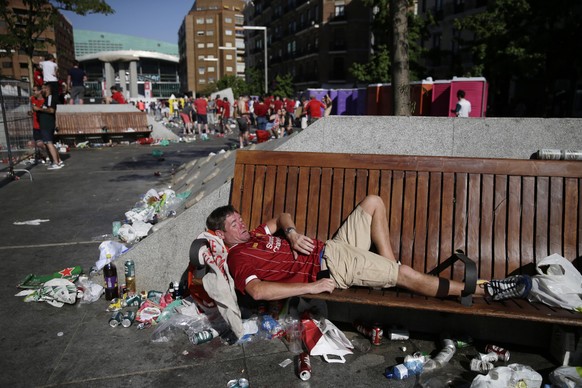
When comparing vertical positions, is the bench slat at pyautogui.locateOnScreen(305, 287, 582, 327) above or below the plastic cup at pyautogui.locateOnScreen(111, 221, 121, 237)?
above

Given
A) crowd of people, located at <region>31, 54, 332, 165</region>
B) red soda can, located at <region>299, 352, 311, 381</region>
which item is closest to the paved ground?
red soda can, located at <region>299, 352, 311, 381</region>

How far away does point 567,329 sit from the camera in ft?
10.0

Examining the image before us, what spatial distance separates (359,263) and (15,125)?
37.2 ft

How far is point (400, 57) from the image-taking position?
7.06 meters

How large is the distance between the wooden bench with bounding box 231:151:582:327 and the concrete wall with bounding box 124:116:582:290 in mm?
707

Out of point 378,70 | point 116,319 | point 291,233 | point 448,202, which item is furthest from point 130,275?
point 378,70

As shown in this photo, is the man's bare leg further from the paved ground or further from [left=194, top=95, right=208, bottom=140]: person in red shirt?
[left=194, top=95, right=208, bottom=140]: person in red shirt

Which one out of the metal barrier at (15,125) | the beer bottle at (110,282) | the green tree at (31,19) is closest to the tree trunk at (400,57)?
the beer bottle at (110,282)

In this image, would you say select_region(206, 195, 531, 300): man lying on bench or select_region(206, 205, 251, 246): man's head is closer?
select_region(206, 195, 531, 300): man lying on bench

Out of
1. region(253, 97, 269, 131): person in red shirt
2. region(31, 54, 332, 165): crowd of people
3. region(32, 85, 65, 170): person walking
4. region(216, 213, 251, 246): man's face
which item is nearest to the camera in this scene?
region(216, 213, 251, 246): man's face

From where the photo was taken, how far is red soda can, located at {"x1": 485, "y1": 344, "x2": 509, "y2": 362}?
323 centimetres

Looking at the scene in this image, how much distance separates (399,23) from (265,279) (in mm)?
5339

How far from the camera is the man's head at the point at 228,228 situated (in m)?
3.79

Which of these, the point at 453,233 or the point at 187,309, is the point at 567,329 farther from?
the point at 187,309
